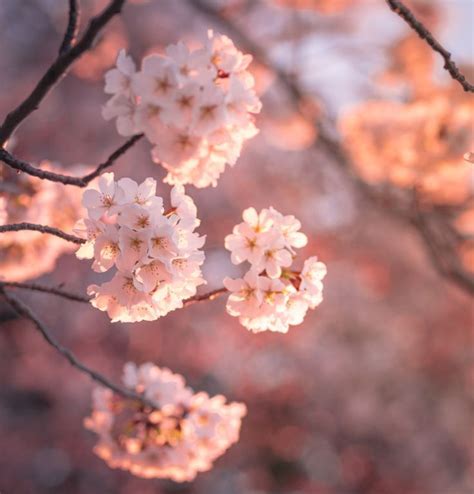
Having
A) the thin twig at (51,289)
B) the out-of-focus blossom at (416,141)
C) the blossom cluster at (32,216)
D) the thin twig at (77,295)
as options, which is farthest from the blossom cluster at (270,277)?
the out-of-focus blossom at (416,141)

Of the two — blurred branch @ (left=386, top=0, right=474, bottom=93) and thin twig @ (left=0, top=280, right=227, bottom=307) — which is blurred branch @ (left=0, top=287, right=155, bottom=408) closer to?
thin twig @ (left=0, top=280, right=227, bottom=307)

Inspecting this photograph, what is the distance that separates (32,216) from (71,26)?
822mm

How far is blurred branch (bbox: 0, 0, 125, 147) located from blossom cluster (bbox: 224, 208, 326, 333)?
0.41 meters

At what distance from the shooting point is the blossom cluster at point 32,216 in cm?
166

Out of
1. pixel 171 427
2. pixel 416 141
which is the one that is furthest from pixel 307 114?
pixel 171 427

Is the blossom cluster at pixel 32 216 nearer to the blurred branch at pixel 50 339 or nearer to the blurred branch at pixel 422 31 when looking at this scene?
the blurred branch at pixel 50 339

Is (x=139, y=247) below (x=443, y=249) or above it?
above

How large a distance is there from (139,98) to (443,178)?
205cm

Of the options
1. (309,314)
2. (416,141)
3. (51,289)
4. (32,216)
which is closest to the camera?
(51,289)

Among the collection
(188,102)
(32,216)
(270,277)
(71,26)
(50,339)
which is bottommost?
(32,216)

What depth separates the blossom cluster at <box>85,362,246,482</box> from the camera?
1456mm

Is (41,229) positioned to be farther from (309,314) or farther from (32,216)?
(309,314)

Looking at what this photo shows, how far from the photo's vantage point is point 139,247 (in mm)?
963

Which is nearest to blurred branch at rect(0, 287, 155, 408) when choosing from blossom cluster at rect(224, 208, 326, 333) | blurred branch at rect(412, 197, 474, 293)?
blossom cluster at rect(224, 208, 326, 333)
